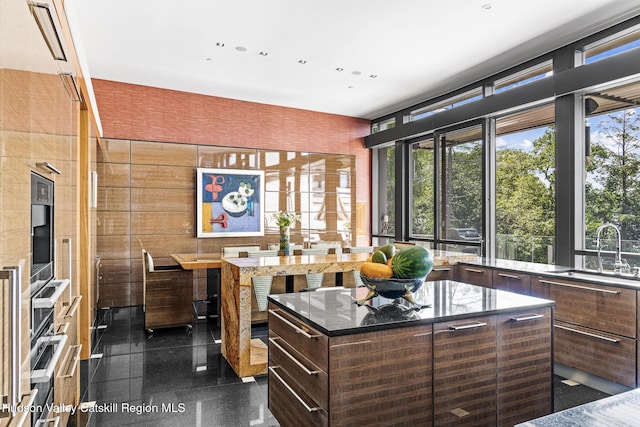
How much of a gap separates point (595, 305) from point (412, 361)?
2188 mm

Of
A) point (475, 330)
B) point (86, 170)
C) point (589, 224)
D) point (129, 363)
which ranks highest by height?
point (86, 170)

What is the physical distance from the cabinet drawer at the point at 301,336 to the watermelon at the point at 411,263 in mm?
493

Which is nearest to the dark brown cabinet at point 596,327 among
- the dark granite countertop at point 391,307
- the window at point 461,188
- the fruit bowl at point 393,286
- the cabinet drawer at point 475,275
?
the cabinet drawer at point 475,275

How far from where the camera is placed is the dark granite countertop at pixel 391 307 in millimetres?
1706

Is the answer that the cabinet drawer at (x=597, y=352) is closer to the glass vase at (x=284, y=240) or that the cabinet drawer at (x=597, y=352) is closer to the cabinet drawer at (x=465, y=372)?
the cabinet drawer at (x=465, y=372)

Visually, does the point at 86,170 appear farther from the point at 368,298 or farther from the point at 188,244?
the point at 368,298

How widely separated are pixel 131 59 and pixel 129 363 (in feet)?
12.4

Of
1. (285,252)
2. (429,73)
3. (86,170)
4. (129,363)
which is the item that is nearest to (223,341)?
(129,363)

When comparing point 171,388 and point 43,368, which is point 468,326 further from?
point 171,388

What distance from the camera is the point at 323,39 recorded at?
15.2ft

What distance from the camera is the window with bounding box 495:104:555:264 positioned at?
483cm

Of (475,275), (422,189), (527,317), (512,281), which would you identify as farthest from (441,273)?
(422,189)

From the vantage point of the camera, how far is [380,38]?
15.0 ft

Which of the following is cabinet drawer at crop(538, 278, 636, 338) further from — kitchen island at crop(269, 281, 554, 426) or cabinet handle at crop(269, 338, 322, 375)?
cabinet handle at crop(269, 338, 322, 375)
